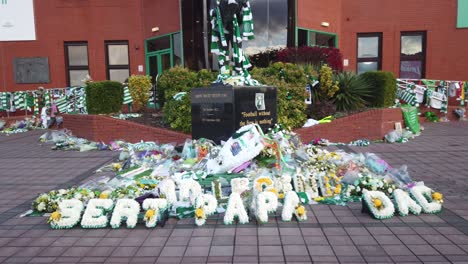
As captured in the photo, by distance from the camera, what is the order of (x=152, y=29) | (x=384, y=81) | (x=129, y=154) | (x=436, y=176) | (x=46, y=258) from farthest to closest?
1. (x=152, y=29)
2. (x=384, y=81)
3. (x=129, y=154)
4. (x=436, y=176)
5. (x=46, y=258)

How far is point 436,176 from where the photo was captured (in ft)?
21.7

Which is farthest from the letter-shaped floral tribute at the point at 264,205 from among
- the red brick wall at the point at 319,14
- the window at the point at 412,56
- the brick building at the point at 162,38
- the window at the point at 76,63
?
the window at the point at 76,63

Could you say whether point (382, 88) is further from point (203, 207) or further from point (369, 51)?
point (203, 207)

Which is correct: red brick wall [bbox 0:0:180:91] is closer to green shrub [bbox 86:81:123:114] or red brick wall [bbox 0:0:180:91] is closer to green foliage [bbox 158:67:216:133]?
green shrub [bbox 86:81:123:114]

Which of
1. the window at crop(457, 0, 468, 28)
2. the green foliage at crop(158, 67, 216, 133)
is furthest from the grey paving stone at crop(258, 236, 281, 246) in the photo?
the window at crop(457, 0, 468, 28)

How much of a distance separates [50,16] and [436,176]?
1722 cm

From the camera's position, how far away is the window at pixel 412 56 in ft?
59.8

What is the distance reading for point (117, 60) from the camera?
18.8 metres

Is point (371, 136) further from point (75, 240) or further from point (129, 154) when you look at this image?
point (75, 240)

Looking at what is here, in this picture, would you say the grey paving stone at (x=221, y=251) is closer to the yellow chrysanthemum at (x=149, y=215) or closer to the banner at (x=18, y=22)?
the yellow chrysanthemum at (x=149, y=215)

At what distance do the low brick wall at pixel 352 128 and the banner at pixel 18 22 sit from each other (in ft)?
46.1

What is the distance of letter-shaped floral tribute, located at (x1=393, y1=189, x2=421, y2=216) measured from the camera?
4.75 m

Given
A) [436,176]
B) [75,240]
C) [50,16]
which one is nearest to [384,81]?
[436,176]

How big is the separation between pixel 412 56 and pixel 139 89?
12109 millimetres
